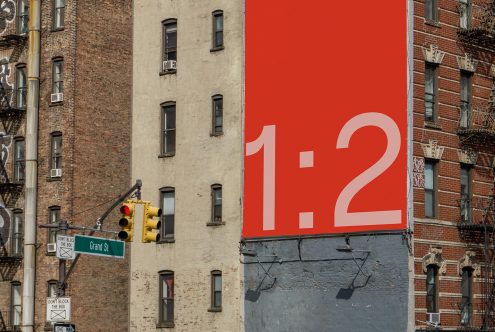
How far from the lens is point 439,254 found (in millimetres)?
43562

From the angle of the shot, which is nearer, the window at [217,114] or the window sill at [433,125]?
the window sill at [433,125]

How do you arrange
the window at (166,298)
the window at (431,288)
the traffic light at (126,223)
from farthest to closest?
the window at (166,298), the window at (431,288), the traffic light at (126,223)

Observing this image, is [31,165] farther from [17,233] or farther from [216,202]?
[216,202]

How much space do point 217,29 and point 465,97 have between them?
11096 millimetres

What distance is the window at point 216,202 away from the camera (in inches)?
1921

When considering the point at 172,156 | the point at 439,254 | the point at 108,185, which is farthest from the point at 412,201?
the point at 108,185

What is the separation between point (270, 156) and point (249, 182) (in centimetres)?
144

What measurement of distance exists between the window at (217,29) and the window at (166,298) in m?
10.1

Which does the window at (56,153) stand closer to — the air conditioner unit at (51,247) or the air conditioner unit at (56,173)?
the air conditioner unit at (56,173)

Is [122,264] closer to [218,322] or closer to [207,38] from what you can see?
[218,322]

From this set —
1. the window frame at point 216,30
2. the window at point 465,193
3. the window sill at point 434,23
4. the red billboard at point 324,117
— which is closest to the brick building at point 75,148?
the window frame at point 216,30

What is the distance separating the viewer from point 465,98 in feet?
152

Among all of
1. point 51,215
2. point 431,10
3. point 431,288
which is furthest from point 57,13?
point 431,288

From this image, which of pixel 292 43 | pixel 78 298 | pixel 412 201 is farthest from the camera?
pixel 78 298
